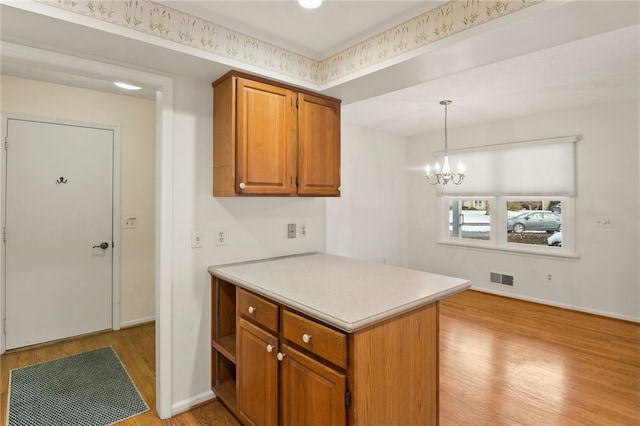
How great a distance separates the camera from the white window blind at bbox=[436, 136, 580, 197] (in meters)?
4.31

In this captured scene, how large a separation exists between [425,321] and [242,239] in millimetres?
1408

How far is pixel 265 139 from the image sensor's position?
2209 millimetres

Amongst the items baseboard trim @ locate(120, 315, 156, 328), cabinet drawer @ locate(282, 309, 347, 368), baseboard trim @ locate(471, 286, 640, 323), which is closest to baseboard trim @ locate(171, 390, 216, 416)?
cabinet drawer @ locate(282, 309, 347, 368)

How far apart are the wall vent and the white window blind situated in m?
1.20

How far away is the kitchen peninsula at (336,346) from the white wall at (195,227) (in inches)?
9.8

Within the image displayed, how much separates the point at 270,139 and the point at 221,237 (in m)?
0.77

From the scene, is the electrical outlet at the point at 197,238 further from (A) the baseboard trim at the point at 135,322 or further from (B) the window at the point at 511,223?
(B) the window at the point at 511,223

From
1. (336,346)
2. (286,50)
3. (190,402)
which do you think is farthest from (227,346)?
(286,50)

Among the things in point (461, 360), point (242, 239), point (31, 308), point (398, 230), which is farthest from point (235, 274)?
point (398, 230)

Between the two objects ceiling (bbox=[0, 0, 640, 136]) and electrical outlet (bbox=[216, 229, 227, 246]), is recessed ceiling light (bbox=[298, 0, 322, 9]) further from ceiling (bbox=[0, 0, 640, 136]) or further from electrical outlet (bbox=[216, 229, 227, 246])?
electrical outlet (bbox=[216, 229, 227, 246])

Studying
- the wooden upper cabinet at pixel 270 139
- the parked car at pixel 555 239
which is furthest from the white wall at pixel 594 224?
the wooden upper cabinet at pixel 270 139

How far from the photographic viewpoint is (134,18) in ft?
5.56

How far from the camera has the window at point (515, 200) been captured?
14.3ft

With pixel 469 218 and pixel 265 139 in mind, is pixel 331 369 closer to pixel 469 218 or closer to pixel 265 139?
pixel 265 139
